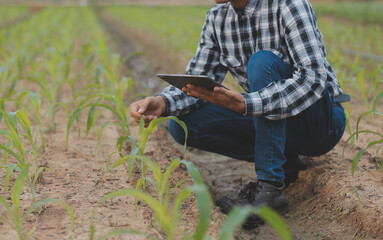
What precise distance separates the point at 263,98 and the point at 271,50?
1.07 feet

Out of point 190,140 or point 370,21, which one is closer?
point 190,140

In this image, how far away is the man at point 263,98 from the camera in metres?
1.73

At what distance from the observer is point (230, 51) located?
2.07 metres

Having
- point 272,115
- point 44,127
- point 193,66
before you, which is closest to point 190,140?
point 193,66

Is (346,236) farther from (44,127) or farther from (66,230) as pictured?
(44,127)

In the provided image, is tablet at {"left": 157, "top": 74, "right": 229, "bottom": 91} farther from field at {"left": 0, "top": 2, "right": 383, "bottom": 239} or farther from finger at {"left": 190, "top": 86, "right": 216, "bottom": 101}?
field at {"left": 0, "top": 2, "right": 383, "bottom": 239}

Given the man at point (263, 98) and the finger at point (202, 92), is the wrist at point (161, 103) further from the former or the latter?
the finger at point (202, 92)

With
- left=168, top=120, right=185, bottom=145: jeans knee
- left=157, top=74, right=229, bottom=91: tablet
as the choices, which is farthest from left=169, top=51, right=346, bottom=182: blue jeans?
left=157, top=74, right=229, bottom=91: tablet

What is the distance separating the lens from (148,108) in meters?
1.94

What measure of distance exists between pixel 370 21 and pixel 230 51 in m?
10.1

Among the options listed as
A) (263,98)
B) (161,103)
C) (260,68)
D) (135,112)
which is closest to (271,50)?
(260,68)

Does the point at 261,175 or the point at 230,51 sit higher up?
the point at 230,51

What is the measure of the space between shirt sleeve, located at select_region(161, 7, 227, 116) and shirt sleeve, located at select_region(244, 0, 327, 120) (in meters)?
0.41

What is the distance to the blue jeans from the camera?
1799 mm
